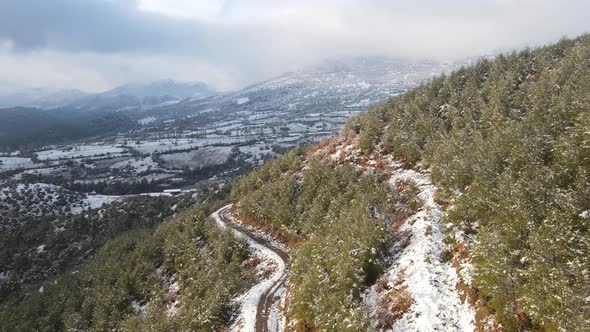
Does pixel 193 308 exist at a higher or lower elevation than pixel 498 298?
lower

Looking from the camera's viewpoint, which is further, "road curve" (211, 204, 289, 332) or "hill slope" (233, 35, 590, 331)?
"road curve" (211, 204, 289, 332)

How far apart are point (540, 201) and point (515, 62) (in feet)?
235

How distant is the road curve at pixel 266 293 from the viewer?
46.4 meters

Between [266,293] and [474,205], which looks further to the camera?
[266,293]

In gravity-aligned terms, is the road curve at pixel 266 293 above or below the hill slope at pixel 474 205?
below

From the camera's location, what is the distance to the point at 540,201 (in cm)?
3322

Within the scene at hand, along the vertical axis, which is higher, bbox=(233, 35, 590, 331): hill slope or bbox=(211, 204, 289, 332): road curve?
bbox=(233, 35, 590, 331): hill slope

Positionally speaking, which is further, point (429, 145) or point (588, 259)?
point (429, 145)

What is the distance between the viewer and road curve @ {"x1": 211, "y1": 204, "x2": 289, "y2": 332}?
46.4 m

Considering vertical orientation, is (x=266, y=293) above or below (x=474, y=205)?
below

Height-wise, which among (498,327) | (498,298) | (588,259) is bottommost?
(498,327)

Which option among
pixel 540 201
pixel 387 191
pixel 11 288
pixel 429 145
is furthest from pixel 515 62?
pixel 11 288

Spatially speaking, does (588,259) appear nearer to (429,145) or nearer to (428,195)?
(428,195)

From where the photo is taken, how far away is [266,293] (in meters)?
54.1
